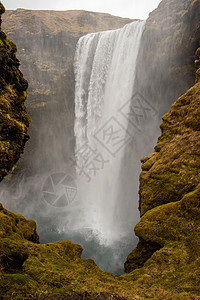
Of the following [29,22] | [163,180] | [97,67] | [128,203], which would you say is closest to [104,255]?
[128,203]

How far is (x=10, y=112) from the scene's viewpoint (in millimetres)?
7184

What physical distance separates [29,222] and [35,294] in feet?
17.3

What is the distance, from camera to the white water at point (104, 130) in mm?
18297

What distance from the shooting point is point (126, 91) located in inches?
806

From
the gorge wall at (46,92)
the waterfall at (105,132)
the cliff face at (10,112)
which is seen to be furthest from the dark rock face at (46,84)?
the cliff face at (10,112)

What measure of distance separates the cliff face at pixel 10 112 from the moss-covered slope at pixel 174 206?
204 inches

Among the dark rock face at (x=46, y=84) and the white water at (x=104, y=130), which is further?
the dark rock face at (x=46, y=84)

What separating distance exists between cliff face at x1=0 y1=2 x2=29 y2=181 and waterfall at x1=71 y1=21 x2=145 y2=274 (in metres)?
11.7

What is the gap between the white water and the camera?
1830 cm

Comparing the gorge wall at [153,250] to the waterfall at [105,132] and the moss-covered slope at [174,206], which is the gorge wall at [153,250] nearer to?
the moss-covered slope at [174,206]

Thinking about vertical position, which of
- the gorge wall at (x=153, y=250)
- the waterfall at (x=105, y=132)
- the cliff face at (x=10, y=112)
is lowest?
the gorge wall at (x=153, y=250)

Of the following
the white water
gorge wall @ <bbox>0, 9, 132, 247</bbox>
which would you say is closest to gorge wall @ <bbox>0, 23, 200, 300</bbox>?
the white water

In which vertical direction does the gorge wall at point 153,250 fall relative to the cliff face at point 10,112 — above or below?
below

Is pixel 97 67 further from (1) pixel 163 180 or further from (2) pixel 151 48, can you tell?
(1) pixel 163 180
